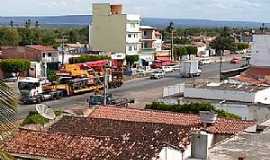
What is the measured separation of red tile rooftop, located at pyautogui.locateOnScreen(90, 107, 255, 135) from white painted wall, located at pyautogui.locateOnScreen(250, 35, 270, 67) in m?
36.7

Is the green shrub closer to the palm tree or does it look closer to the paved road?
the paved road

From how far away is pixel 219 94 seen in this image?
42.3 m

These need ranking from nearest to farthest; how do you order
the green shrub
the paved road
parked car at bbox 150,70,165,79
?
the green shrub, the paved road, parked car at bbox 150,70,165,79

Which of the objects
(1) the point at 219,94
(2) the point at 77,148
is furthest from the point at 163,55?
(2) the point at 77,148

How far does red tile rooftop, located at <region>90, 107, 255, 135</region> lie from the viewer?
27.6 meters

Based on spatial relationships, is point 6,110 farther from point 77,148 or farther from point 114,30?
point 114,30

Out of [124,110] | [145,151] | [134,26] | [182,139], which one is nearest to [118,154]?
[145,151]

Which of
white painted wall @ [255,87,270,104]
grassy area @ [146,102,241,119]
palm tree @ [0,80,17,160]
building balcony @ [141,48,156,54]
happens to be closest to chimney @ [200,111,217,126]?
grassy area @ [146,102,241,119]

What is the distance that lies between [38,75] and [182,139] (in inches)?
2020

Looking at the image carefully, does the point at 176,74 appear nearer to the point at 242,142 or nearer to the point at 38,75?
the point at 38,75

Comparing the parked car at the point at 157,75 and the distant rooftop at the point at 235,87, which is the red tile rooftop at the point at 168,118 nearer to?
the distant rooftop at the point at 235,87

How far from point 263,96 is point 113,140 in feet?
75.8

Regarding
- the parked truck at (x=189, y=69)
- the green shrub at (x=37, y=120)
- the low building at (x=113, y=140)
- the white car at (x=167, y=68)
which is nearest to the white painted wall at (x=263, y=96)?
the low building at (x=113, y=140)

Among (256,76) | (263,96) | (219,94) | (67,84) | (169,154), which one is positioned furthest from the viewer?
(67,84)
